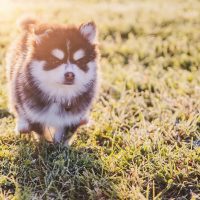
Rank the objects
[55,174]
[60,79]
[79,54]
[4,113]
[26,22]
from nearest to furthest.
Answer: [55,174] < [60,79] < [79,54] < [26,22] < [4,113]

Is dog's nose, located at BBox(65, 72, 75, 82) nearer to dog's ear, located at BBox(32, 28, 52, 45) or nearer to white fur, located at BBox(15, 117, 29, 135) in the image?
dog's ear, located at BBox(32, 28, 52, 45)

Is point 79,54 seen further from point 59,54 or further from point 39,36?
point 39,36

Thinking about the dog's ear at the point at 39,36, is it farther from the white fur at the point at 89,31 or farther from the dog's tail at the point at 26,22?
the dog's tail at the point at 26,22

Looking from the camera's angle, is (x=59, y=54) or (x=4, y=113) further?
(x=4, y=113)

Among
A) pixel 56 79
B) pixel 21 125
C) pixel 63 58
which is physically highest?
pixel 63 58

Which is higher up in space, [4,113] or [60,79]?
[60,79]

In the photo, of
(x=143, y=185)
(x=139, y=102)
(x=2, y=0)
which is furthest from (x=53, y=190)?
(x=2, y=0)

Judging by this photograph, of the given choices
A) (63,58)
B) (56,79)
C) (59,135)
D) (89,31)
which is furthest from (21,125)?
(89,31)

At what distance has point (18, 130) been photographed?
449 cm

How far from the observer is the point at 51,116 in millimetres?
4215

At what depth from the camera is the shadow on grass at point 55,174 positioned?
3.59 m

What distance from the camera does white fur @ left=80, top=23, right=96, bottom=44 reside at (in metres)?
4.16

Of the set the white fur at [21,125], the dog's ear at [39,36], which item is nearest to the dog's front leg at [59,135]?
the white fur at [21,125]

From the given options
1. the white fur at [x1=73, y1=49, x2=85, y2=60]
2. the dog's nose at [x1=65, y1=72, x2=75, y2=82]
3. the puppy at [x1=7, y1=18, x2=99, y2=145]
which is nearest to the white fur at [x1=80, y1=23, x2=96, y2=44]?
the puppy at [x1=7, y1=18, x2=99, y2=145]
